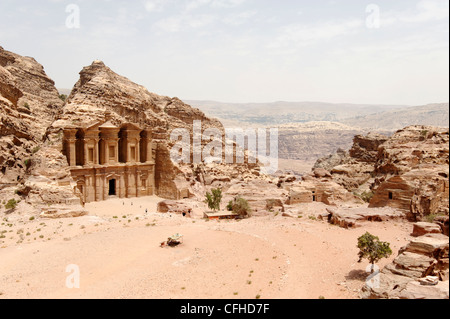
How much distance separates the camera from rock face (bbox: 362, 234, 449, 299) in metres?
11.0

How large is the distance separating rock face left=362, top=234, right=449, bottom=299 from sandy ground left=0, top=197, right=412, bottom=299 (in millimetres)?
1337

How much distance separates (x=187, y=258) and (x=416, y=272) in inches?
396

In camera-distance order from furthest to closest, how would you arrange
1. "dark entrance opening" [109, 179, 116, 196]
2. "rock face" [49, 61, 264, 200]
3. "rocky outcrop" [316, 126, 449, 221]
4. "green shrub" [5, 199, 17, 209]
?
"dark entrance opening" [109, 179, 116, 196] < "rock face" [49, 61, 264, 200] < "green shrub" [5, 199, 17, 209] < "rocky outcrop" [316, 126, 449, 221]

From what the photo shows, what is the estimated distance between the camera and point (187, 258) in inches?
703

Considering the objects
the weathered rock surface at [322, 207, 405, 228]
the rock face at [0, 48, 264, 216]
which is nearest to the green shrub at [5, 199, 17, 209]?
the rock face at [0, 48, 264, 216]

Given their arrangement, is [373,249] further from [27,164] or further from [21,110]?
[21,110]

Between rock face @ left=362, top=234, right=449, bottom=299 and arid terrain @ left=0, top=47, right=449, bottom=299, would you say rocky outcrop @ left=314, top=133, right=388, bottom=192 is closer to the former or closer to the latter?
arid terrain @ left=0, top=47, right=449, bottom=299

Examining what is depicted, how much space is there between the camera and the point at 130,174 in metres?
40.8

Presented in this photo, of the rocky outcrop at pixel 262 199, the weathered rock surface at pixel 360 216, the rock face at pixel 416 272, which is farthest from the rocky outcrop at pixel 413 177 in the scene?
the rock face at pixel 416 272

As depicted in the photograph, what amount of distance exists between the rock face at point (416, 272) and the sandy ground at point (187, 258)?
134 cm

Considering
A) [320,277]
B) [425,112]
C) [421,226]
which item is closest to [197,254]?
[320,277]

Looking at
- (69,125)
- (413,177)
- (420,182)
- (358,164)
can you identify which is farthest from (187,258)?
(358,164)

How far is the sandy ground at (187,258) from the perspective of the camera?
46.6 ft
